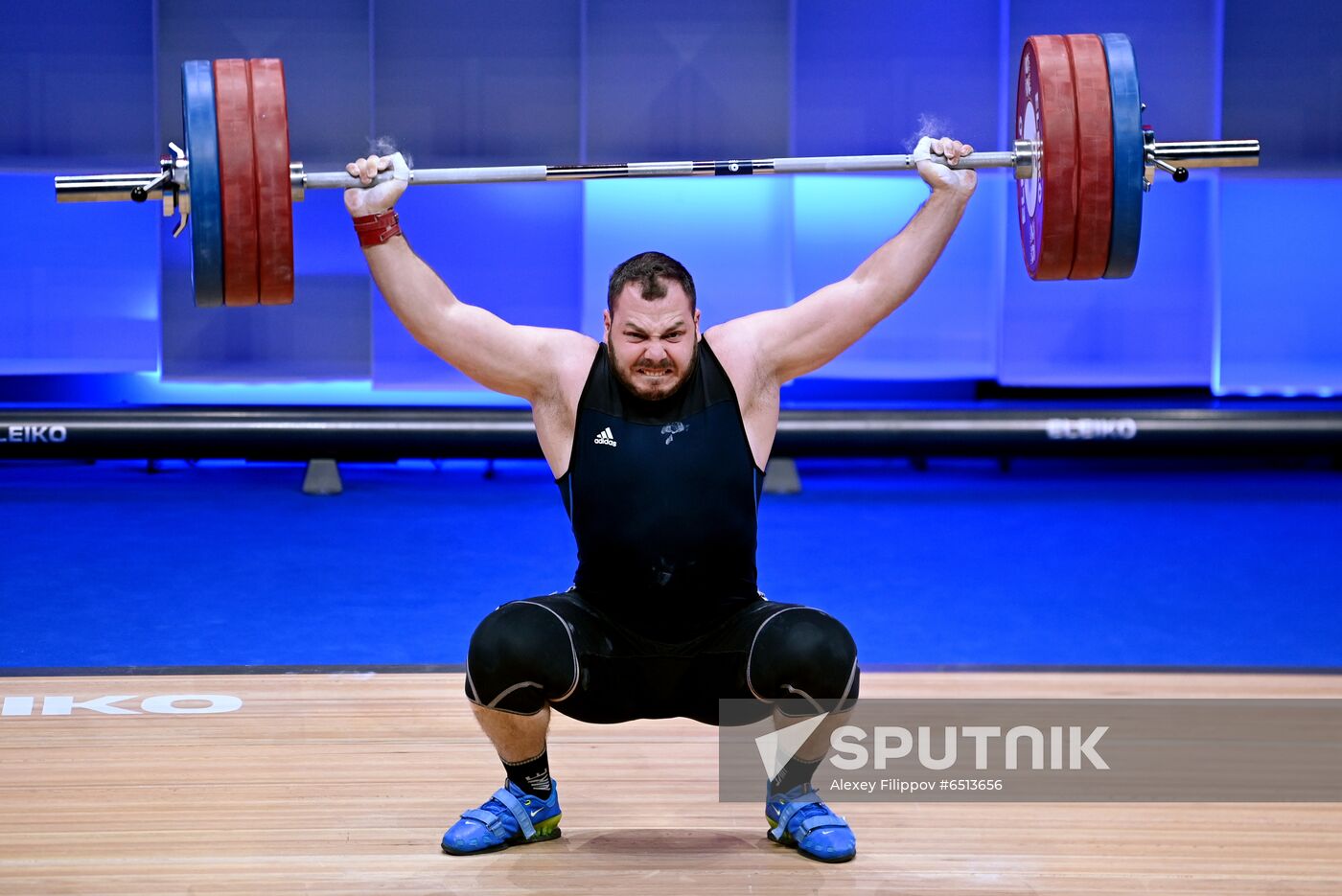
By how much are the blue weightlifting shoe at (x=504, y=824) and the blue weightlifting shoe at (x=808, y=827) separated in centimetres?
39

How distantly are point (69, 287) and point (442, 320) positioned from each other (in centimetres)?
607

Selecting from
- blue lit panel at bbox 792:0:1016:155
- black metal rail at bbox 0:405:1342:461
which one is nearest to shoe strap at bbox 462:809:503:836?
black metal rail at bbox 0:405:1342:461

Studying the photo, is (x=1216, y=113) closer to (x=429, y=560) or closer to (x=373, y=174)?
(x=429, y=560)

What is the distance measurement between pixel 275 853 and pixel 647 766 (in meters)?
0.80

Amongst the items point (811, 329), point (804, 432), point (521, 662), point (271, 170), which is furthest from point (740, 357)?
point (804, 432)

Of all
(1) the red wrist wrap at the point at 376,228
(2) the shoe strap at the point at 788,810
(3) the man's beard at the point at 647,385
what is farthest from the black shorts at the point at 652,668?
(1) the red wrist wrap at the point at 376,228

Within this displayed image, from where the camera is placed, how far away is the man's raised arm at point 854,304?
259 centimetres

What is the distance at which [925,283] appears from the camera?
799 centimetres

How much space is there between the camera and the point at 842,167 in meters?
2.72

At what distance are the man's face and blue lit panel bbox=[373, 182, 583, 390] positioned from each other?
551 centimetres

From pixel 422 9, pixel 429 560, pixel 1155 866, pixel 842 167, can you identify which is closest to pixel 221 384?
pixel 422 9

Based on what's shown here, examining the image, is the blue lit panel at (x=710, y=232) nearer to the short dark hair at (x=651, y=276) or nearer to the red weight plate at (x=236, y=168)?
the red weight plate at (x=236, y=168)

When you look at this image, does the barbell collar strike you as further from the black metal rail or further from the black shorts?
the black metal rail

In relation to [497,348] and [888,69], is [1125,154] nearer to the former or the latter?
[497,348]
